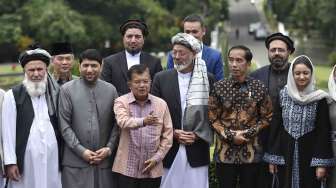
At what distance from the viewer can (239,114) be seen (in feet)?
17.4

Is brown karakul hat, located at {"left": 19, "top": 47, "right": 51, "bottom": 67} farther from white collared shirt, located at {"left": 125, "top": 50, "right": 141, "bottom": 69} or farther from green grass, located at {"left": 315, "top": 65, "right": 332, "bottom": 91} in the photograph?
green grass, located at {"left": 315, "top": 65, "right": 332, "bottom": 91}

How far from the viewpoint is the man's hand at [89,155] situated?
5156 mm

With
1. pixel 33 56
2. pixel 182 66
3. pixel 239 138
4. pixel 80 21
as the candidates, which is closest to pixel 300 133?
pixel 239 138

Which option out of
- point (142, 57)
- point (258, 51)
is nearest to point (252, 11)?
point (258, 51)

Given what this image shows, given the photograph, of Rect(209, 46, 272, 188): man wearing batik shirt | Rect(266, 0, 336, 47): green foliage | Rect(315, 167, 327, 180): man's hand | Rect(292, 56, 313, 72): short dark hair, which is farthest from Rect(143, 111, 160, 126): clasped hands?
Rect(266, 0, 336, 47): green foliage

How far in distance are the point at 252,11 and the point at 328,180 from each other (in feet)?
194

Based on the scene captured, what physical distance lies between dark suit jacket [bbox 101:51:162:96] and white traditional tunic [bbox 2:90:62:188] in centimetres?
100

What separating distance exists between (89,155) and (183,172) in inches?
36.8

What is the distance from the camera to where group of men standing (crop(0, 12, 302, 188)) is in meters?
5.18

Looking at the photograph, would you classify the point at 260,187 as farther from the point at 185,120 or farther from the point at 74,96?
the point at 74,96

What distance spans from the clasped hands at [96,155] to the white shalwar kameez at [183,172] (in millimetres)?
664

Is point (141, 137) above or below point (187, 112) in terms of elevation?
below

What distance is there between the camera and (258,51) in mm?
42375

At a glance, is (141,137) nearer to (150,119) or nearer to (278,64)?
(150,119)
